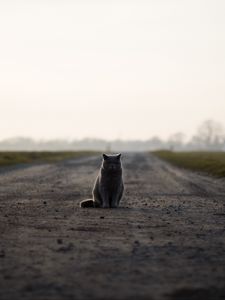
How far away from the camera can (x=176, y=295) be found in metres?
6.95

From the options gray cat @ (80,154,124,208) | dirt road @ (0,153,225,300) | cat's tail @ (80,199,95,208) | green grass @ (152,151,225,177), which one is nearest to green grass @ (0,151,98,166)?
green grass @ (152,151,225,177)

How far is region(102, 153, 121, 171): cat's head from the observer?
16.8 metres

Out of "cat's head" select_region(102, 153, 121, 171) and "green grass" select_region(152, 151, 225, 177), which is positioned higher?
"cat's head" select_region(102, 153, 121, 171)

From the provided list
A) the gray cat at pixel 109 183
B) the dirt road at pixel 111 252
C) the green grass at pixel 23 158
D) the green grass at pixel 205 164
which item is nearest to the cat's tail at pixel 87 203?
the gray cat at pixel 109 183

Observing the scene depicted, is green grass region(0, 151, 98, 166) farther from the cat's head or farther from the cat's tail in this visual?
the cat's head

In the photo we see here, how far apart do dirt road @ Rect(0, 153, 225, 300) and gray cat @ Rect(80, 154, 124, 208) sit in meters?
0.58

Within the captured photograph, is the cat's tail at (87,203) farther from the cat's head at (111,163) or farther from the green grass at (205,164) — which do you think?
the green grass at (205,164)

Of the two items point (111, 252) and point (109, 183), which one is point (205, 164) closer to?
point (109, 183)

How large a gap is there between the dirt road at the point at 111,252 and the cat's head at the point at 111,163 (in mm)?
1253

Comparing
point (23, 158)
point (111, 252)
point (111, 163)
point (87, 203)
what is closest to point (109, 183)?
point (111, 163)

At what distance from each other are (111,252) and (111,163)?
24.7 feet

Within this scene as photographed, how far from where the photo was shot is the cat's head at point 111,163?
16.8 m

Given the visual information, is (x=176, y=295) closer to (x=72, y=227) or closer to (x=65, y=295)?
(x=65, y=295)

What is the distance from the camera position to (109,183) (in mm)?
16797
